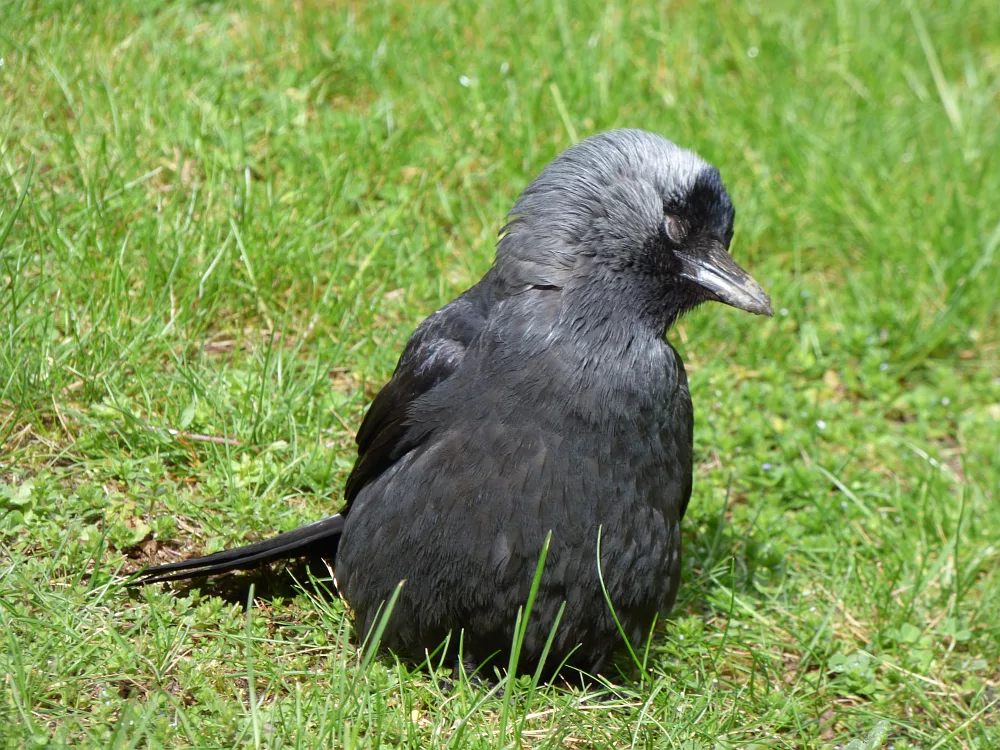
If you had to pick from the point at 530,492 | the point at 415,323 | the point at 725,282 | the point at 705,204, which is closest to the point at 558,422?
the point at 530,492

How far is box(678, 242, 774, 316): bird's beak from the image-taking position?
2.83 metres

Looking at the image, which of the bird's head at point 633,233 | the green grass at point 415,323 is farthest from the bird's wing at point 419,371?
the green grass at point 415,323

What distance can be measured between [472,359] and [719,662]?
1.29 m

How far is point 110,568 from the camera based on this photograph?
3020mm

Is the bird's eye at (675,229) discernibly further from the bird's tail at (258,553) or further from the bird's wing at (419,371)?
the bird's tail at (258,553)

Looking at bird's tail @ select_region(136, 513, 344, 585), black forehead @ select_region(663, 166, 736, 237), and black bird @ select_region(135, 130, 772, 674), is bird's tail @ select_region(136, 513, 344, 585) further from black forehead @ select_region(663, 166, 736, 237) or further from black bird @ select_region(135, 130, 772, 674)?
black forehead @ select_region(663, 166, 736, 237)

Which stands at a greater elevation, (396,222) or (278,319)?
(396,222)

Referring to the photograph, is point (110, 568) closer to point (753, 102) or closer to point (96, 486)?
point (96, 486)

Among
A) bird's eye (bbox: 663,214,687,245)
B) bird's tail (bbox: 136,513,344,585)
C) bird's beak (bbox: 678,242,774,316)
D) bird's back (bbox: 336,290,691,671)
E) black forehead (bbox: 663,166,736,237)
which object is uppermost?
black forehead (bbox: 663,166,736,237)

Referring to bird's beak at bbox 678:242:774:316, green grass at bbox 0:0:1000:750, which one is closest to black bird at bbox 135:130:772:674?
bird's beak at bbox 678:242:774:316

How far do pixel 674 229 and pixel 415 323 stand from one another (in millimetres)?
1544

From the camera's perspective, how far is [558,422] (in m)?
2.73

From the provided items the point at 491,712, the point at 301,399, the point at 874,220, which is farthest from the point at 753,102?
the point at 491,712

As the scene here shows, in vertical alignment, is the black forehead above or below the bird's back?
above
